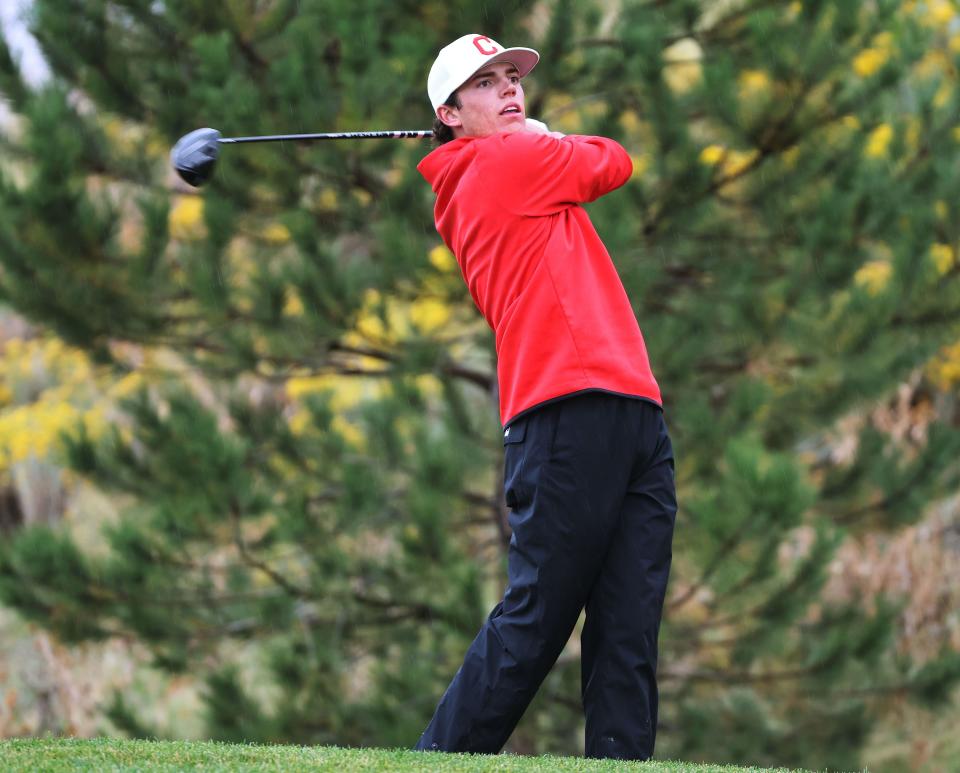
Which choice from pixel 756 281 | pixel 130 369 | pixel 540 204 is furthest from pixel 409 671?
pixel 540 204

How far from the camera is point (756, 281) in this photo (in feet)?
21.8

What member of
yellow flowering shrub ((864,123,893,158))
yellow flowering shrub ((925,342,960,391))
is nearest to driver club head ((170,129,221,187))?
yellow flowering shrub ((864,123,893,158))

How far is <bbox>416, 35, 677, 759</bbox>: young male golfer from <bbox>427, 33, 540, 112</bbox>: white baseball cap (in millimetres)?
10

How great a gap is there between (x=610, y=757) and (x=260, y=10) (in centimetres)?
449

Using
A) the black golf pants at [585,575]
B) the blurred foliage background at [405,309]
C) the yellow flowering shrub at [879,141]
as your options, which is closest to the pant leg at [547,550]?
the black golf pants at [585,575]

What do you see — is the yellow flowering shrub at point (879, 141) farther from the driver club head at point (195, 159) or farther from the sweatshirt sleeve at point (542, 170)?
the driver club head at point (195, 159)

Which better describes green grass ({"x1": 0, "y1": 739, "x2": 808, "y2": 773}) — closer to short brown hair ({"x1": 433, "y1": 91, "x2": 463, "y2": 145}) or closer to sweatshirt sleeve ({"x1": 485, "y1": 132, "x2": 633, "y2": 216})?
sweatshirt sleeve ({"x1": 485, "y1": 132, "x2": 633, "y2": 216})

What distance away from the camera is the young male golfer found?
9.69 feet

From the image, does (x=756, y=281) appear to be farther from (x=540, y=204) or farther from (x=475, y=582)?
(x=540, y=204)

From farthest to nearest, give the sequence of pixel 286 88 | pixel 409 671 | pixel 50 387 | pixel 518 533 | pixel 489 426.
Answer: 1. pixel 50 387
2. pixel 489 426
3. pixel 409 671
4. pixel 286 88
5. pixel 518 533

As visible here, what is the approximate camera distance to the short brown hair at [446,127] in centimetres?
324

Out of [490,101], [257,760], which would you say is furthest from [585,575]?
[490,101]

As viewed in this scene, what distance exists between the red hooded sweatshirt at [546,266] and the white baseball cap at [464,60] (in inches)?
5.5

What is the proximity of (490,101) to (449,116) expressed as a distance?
0.11 meters
